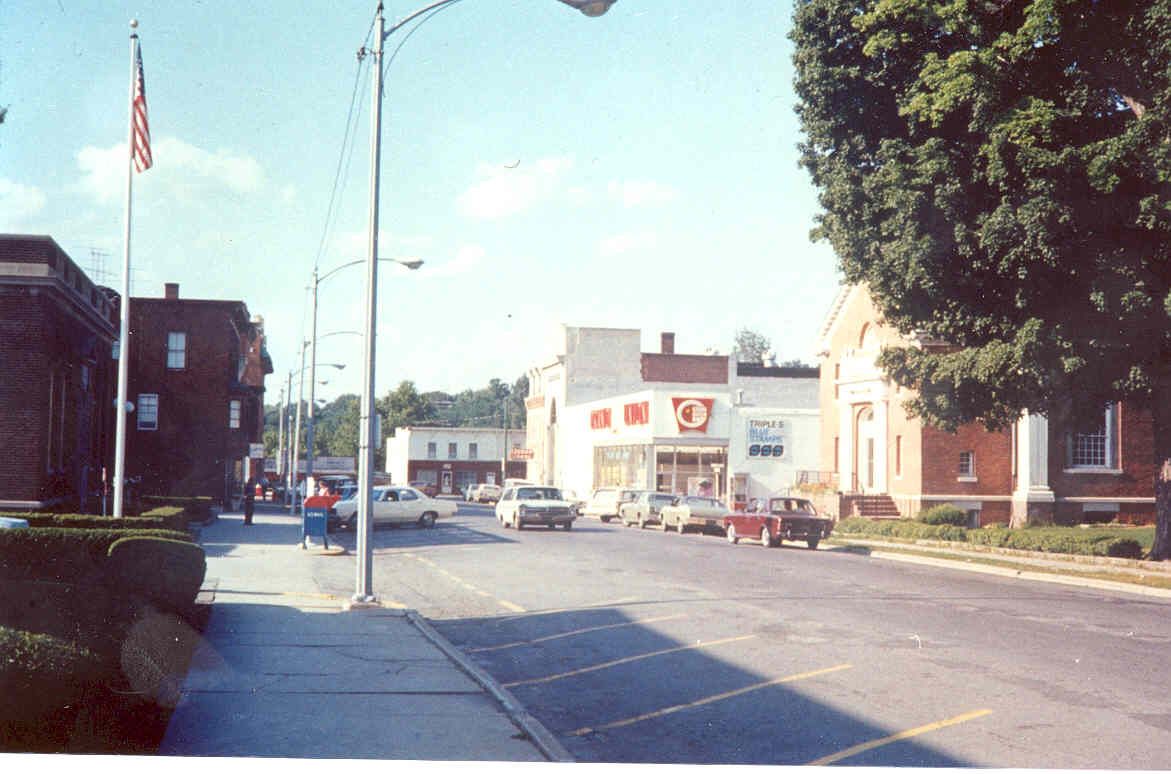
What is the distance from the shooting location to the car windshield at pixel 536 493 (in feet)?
138

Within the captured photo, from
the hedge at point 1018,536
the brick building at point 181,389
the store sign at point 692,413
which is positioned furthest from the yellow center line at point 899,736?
the store sign at point 692,413

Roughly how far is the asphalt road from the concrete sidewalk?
43 centimetres

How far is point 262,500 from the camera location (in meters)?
71.0

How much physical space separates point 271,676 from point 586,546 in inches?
827

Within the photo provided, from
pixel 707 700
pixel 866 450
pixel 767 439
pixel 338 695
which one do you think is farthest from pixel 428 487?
pixel 707 700

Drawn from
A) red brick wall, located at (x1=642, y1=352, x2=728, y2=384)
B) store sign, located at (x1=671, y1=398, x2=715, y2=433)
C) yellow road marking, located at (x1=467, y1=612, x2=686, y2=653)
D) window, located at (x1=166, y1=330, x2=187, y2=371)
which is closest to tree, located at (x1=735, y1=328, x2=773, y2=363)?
red brick wall, located at (x1=642, y1=352, x2=728, y2=384)

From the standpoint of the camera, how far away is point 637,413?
2670 inches

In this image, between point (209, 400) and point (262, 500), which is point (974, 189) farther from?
point (262, 500)

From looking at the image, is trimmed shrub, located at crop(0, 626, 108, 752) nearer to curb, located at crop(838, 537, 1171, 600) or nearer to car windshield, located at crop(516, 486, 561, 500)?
curb, located at crop(838, 537, 1171, 600)

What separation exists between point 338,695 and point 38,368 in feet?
56.4

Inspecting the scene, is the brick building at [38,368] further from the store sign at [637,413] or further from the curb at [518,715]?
the store sign at [637,413]

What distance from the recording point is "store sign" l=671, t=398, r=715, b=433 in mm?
64000

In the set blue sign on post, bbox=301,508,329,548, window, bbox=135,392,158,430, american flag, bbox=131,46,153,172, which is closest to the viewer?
american flag, bbox=131,46,153,172

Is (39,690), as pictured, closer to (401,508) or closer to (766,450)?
(401,508)
